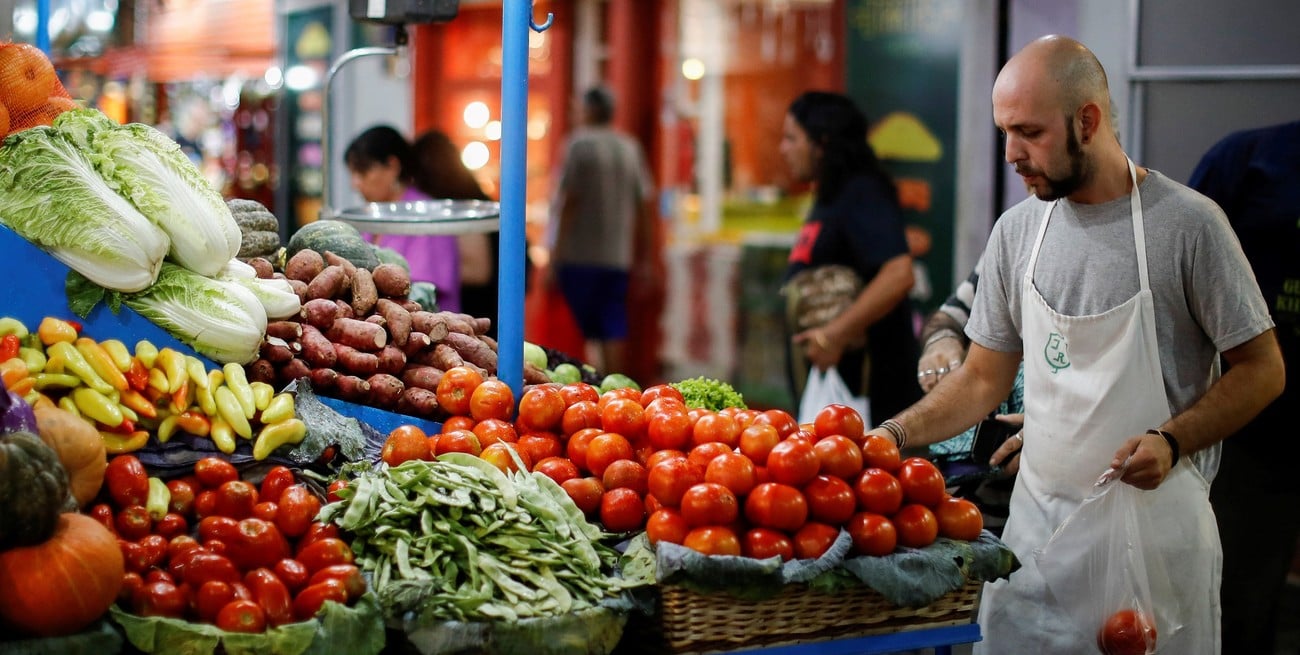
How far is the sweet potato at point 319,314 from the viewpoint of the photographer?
3770mm

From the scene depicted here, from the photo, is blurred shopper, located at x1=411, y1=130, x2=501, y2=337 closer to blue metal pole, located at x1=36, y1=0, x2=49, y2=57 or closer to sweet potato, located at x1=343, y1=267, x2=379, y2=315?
blue metal pole, located at x1=36, y1=0, x2=49, y2=57

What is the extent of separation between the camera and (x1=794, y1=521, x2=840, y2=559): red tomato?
2725mm

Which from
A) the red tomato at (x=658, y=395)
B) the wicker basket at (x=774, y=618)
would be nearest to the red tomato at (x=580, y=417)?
the red tomato at (x=658, y=395)

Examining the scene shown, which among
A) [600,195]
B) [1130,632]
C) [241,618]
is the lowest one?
[1130,632]

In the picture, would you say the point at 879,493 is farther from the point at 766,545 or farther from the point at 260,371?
the point at 260,371

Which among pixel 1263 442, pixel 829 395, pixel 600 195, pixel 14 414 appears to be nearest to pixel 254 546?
pixel 14 414

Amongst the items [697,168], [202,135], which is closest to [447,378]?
[697,168]

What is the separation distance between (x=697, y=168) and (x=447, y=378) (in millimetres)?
7647

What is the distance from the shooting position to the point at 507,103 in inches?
134

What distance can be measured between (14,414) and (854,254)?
12.8 ft

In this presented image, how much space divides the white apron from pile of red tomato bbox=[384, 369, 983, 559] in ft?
1.75

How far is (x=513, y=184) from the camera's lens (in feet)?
11.3

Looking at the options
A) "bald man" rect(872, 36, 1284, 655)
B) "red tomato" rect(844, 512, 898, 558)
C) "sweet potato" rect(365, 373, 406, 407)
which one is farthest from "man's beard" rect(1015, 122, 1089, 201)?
"sweet potato" rect(365, 373, 406, 407)

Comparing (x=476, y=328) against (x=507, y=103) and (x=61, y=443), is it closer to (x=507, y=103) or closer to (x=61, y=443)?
(x=507, y=103)
